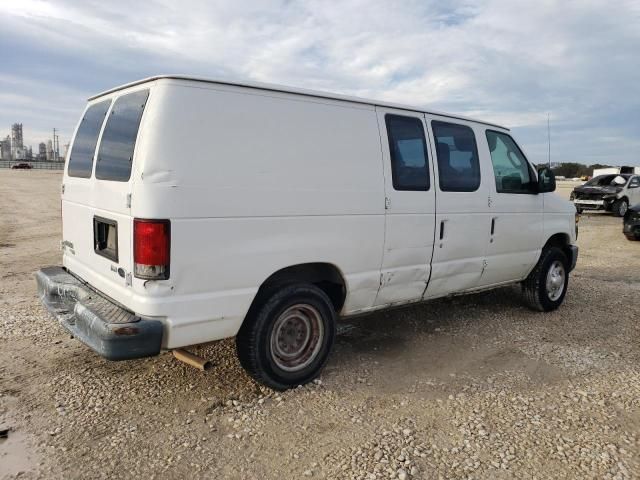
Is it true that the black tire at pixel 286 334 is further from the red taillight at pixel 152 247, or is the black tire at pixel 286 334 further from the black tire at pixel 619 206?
the black tire at pixel 619 206

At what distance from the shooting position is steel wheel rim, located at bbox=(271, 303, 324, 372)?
152 inches

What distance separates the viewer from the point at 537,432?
3418mm

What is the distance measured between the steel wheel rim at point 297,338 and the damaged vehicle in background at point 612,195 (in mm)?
18216

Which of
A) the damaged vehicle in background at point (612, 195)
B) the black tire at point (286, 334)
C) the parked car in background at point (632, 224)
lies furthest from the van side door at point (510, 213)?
the damaged vehicle in background at point (612, 195)

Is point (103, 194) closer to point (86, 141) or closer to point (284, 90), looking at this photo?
point (86, 141)

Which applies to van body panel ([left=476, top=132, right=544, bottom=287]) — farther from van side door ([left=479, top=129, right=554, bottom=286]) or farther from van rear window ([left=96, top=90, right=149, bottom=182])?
van rear window ([left=96, top=90, right=149, bottom=182])

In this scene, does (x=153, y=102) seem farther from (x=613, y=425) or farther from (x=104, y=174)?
(x=613, y=425)

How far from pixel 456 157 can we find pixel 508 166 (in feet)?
3.13

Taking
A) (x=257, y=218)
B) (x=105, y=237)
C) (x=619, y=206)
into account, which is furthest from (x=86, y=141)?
(x=619, y=206)

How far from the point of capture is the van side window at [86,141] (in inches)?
159

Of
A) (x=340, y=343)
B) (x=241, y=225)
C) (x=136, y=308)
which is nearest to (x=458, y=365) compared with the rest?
(x=340, y=343)

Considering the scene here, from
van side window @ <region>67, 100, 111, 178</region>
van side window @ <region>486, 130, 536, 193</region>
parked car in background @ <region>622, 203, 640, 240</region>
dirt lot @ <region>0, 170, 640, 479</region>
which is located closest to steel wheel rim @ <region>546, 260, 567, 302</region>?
dirt lot @ <region>0, 170, 640, 479</region>

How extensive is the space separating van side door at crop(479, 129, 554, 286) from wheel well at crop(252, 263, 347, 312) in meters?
1.89

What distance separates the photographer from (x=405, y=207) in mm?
4395
